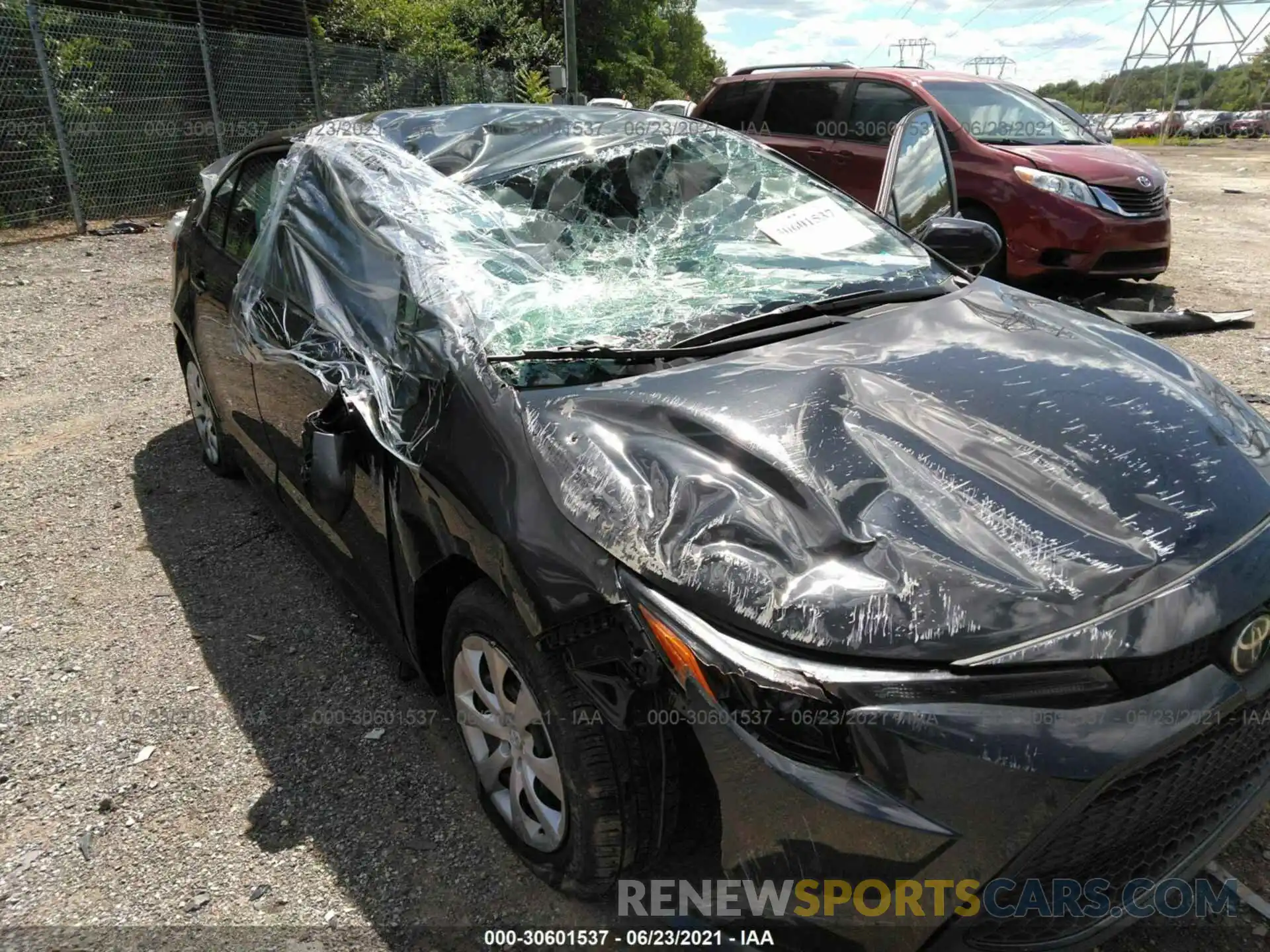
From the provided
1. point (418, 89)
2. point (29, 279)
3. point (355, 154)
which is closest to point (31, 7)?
point (29, 279)

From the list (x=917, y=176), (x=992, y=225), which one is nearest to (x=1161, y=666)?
(x=917, y=176)

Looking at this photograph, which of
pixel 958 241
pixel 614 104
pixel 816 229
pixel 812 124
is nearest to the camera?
pixel 816 229

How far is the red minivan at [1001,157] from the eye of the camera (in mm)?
6750

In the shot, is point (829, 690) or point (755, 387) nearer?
point (829, 690)

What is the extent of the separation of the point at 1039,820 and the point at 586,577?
2.77 feet

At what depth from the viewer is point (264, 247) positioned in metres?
3.05

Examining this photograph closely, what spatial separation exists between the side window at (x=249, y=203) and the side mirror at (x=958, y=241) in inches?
92.4

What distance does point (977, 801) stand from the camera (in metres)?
1.42

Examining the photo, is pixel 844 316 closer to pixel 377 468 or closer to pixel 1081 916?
pixel 377 468

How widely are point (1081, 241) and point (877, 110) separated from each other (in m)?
2.13

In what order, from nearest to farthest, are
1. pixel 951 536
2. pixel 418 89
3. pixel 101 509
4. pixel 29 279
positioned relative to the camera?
1. pixel 951 536
2. pixel 101 509
3. pixel 29 279
4. pixel 418 89

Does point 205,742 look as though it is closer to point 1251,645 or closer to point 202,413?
point 202,413

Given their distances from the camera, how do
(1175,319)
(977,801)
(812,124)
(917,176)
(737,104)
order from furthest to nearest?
(737,104)
(812,124)
(1175,319)
(917,176)
(977,801)

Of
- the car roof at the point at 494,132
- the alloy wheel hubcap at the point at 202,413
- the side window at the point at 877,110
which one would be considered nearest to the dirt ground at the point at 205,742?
the alloy wheel hubcap at the point at 202,413
